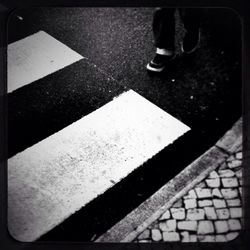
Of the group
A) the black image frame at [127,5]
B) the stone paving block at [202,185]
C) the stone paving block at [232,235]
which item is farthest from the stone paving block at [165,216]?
the stone paving block at [232,235]

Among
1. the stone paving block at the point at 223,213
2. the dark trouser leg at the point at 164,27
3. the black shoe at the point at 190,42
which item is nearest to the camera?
the stone paving block at the point at 223,213

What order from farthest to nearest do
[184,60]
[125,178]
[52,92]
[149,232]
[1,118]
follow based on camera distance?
[184,60]
[52,92]
[1,118]
[125,178]
[149,232]

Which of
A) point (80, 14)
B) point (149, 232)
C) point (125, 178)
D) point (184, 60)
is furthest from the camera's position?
point (80, 14)

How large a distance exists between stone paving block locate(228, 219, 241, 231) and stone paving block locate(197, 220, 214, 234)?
0.14 meters

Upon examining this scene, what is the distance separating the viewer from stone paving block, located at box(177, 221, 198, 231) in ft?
9.32

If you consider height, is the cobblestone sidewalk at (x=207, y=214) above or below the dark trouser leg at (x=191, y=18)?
below

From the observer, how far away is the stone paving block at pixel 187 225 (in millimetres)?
2840

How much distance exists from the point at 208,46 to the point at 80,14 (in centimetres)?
167

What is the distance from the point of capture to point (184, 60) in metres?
4.13

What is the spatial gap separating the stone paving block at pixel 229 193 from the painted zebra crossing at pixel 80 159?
2.20ft

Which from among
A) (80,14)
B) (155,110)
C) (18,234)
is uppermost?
(80,14)

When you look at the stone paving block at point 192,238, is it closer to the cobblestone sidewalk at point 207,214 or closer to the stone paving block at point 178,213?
the cobblestone sidewalk at point 207,214

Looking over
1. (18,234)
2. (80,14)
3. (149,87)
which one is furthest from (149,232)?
(80,14)

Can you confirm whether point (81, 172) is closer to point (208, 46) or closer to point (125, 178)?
point (125, 178)
